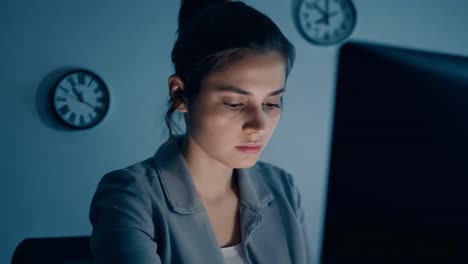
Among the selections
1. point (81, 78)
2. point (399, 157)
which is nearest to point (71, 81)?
point (81, 78)

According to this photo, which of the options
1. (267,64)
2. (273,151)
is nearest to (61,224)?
(273,151)

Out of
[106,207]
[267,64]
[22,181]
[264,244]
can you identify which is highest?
[267,64]

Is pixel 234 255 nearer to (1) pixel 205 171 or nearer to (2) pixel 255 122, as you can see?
(1) pixel 205 171

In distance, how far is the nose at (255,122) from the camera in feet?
2.30

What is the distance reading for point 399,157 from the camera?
8.6 inches

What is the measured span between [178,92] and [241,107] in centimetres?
18

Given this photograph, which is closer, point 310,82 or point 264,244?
point 264,244

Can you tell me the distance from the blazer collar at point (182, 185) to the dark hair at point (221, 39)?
0.47ft

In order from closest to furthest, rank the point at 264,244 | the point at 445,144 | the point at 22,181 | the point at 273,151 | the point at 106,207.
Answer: the point at 445,144, the point at 106,207, the point at 264,244, the point at 22,181, the point at 273,151

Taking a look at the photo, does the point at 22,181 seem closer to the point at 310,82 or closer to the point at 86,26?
the point at 86,26

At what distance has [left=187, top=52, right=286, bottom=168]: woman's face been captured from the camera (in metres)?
0.71

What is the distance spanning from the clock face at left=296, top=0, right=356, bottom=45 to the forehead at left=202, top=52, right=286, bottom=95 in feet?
6.03

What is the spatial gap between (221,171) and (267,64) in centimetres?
28

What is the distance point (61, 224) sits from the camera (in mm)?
2213
